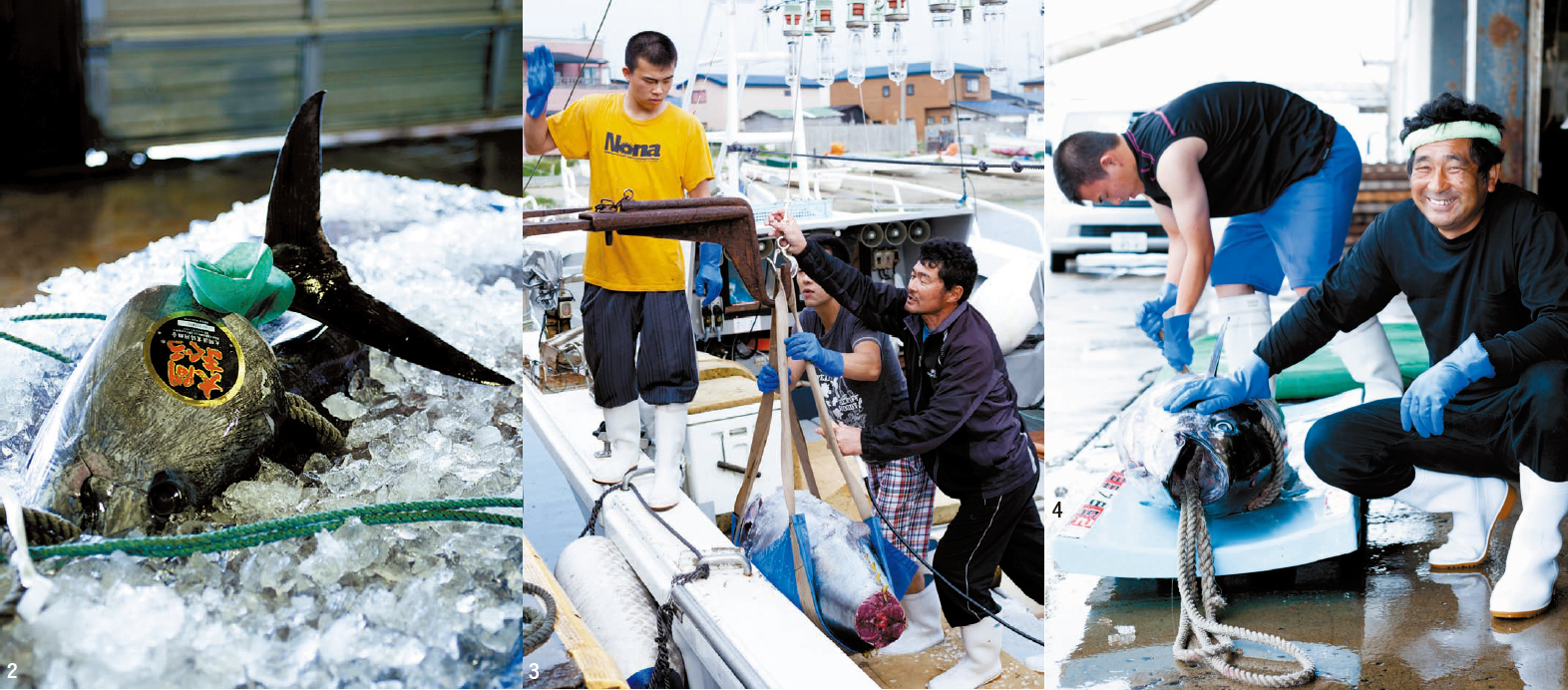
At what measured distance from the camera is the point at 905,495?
298 centimetres

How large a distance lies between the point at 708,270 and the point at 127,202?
129 centimetres

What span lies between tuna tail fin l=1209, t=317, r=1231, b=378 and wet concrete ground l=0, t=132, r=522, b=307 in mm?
2169

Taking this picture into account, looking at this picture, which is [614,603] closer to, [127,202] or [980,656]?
[980,656]

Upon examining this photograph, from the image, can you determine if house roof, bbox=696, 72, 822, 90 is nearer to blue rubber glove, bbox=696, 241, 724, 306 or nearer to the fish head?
blue rubber glove, bbox=696, 241, 724, 306

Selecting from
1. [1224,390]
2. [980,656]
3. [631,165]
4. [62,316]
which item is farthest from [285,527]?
[1224,390]

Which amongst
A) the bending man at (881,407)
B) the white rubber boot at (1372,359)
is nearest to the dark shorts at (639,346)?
the bending man at (881,407)

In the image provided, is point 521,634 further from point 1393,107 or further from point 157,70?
point 1393,107

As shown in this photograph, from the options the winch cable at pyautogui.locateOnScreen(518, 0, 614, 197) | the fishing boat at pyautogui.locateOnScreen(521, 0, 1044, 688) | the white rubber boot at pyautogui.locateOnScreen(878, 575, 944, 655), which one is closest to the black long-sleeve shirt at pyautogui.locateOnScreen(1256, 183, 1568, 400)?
the fishing boat at pyautogui.locateOnScreen(521, 0, 1044, 688)

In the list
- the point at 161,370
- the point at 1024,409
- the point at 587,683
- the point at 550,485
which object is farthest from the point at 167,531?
the point at 1024,409

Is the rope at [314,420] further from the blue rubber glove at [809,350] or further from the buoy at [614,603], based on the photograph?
the blue rubber glove at [809,350]

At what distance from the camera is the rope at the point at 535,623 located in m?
2.06

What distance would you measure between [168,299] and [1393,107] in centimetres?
314

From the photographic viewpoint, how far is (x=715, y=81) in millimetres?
2746

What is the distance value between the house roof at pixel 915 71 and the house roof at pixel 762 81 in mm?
72
